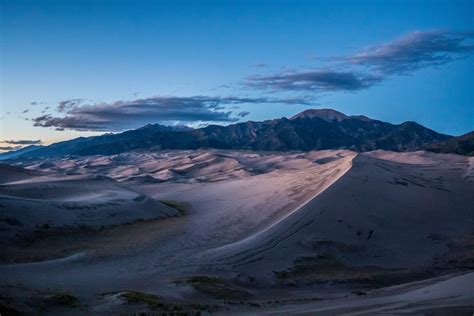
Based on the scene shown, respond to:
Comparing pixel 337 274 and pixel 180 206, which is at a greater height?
pixel 180 206

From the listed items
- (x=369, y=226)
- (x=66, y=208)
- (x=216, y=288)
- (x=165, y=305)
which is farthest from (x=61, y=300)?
A: (x=369, y=226)

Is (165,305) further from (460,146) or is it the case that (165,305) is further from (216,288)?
(460,146)

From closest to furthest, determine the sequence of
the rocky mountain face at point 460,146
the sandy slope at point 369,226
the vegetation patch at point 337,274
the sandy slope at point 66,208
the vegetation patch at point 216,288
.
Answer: the vegetation patch at point 216,288 < the vegetation patch at point 337,274 < the sandy slope at point 369,226 < the sandy slope at point 66,208 < the rocky mountain face at point 460,146

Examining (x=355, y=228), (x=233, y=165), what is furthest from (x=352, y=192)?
(x=233, y=165)

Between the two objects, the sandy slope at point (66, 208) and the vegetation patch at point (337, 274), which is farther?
the sandy slope at point (66, 208)

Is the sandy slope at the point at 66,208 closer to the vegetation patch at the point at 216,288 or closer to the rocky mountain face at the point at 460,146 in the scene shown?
the vegetation patch at the point at 216,288

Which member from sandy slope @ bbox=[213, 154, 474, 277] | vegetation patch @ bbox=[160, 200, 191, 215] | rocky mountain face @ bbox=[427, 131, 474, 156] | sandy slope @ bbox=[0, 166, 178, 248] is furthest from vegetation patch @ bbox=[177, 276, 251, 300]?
rocky mountain face @ bbox=[427, 131, 474, 156]

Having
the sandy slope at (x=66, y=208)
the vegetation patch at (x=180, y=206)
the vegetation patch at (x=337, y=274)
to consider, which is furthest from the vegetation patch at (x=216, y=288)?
the vegetation patch at (x=180, y=206)

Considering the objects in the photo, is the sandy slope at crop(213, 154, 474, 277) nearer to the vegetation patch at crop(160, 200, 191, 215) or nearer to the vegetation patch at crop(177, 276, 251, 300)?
the vegetation patch at crop(177, 276, 251, 300)
